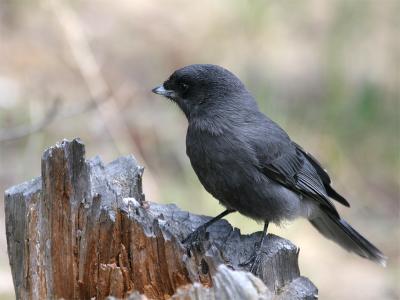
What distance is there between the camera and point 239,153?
16.2ft

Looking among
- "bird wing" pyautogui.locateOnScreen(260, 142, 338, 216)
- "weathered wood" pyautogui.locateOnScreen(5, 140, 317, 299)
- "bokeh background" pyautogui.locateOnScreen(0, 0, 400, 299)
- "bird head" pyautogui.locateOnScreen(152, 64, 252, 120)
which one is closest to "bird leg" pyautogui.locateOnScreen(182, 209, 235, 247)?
"weathered wood" pyautogui.locateOnScreen(5, 140, 317, 299)

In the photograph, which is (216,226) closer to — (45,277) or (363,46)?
(45,277)

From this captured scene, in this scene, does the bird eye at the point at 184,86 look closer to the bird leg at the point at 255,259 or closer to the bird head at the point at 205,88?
the bird head at the point at 205,88

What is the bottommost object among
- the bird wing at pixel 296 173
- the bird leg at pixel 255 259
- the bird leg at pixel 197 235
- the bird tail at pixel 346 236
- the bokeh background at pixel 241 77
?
the bird leg at pixel 255 259

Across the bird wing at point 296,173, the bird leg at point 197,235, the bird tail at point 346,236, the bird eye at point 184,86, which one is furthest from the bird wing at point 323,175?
the bird leg at point 197,235

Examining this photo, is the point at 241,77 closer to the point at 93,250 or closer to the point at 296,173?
the point at 296,173

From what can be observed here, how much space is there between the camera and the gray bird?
194 inches

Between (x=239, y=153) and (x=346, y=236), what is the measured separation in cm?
133

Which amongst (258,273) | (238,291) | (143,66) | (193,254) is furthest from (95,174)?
(143,66)

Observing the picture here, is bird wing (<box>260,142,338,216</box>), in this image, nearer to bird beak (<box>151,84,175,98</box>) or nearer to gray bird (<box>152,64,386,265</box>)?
gray bird (<box>152,64,386,265</box>)

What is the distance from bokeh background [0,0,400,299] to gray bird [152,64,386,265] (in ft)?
4.27

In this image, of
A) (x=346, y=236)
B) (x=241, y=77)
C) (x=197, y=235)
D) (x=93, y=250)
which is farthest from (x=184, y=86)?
(x=241, y=77)

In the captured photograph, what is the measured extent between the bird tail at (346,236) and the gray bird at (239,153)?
26 centimetres

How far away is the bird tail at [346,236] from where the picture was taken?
5762 millimetres
